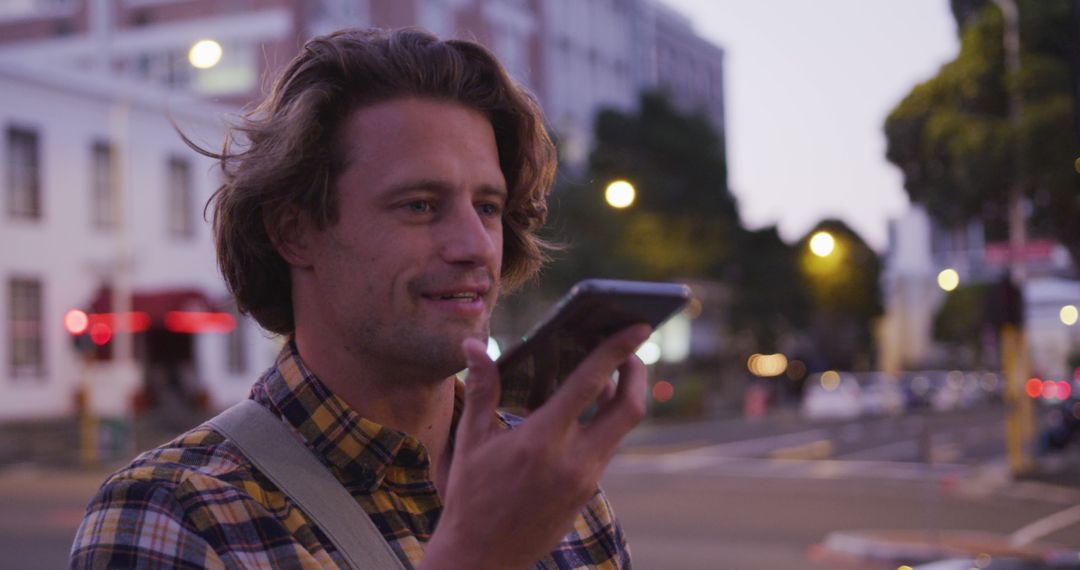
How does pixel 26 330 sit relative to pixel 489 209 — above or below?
below

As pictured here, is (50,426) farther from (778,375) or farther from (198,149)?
(778,375)

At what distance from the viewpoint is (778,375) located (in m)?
70.8

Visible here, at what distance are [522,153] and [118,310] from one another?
2692cm

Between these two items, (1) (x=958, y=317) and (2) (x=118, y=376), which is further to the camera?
(1) (x=958, y=317)

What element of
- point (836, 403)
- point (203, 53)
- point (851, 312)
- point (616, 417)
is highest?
point (203, 53)

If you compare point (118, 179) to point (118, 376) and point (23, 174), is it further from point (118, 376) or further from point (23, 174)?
point (118, 376)

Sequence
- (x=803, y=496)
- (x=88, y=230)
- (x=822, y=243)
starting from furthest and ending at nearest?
(x=88, y=230)
(x=803, y=496)
(x=822, y=243)

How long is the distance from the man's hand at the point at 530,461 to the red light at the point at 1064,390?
78.7 feet

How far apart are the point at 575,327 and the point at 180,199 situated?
1275 inches

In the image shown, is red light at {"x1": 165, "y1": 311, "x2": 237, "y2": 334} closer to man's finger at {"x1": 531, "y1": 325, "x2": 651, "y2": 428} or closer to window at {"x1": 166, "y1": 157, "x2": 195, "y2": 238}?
window at {"x1": 166, "y1": 157, "x2": 195, "y2": 238}

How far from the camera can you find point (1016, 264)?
20562 mm

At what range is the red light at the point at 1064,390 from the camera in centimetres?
2366

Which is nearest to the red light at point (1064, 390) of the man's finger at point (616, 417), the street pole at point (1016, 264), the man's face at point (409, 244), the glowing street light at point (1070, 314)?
the street pole at point (1016, 264)

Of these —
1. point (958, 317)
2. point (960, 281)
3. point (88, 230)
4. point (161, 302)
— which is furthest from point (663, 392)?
point (958, 317)
